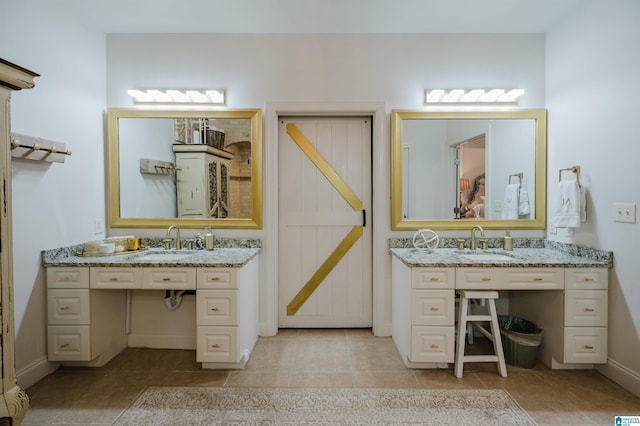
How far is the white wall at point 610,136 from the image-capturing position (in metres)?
2.07

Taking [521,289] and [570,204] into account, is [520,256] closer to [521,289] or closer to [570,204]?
[521,289]

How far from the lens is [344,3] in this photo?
94.8 inches

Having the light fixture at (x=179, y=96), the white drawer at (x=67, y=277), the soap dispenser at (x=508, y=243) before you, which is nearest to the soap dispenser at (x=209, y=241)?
the white drawer at (x=67, y=277)

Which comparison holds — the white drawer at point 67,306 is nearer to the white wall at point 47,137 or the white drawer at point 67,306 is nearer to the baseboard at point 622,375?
the white wall at point 47,137

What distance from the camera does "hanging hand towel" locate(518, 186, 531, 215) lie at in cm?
282

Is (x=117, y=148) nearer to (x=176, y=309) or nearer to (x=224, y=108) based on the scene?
(x=224, y=108)

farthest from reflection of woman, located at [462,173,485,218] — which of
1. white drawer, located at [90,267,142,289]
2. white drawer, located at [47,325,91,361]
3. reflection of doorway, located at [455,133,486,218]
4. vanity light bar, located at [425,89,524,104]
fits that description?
white drawer, located at [47,325,91,361]

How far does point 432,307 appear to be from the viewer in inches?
89.2

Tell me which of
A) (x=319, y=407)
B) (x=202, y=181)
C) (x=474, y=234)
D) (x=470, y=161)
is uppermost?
(x=470, y=161)

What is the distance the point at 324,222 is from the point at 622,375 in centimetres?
220

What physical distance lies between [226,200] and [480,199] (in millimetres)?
2045

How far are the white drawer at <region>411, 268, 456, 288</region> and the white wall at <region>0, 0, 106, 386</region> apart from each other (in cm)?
238

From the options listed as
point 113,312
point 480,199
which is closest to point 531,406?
point 480,199

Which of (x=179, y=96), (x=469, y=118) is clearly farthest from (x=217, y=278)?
(x=469, y=118)
